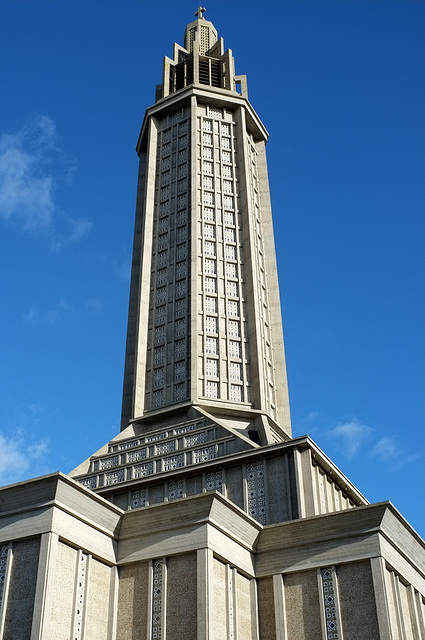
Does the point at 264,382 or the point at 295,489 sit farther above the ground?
the point at 264,382

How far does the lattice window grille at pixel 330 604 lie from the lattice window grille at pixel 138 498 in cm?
837

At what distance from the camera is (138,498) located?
26.8m

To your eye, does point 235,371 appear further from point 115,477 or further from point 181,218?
point 181,218

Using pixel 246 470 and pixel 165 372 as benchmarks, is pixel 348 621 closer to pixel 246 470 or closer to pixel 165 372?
pixel 246 470

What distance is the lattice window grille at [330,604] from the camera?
19.2 meters

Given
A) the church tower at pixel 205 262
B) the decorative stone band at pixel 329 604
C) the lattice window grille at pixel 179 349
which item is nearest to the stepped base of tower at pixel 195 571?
the decorative stone band at pixel 329 604

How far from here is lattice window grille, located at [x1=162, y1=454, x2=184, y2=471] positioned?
27.7 m

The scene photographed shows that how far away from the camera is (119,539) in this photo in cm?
2091

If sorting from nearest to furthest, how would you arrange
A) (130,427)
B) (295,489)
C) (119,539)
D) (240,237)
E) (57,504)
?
(57,504), (119,539), (295,489), (130,427), (240,237)

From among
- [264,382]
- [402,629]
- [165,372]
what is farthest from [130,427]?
[402,629]

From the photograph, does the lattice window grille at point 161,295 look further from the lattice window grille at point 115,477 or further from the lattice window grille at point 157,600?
the lattice window grille at point 157,600

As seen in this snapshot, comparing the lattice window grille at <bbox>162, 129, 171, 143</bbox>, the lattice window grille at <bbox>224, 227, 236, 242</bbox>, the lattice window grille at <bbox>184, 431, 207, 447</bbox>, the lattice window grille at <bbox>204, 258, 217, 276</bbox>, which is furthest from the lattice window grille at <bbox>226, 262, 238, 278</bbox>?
the lattice window grille at <bbox>184, 431, 207, 447</bbox>

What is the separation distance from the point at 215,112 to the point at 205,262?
9.75m

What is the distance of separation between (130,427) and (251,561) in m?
11.6
